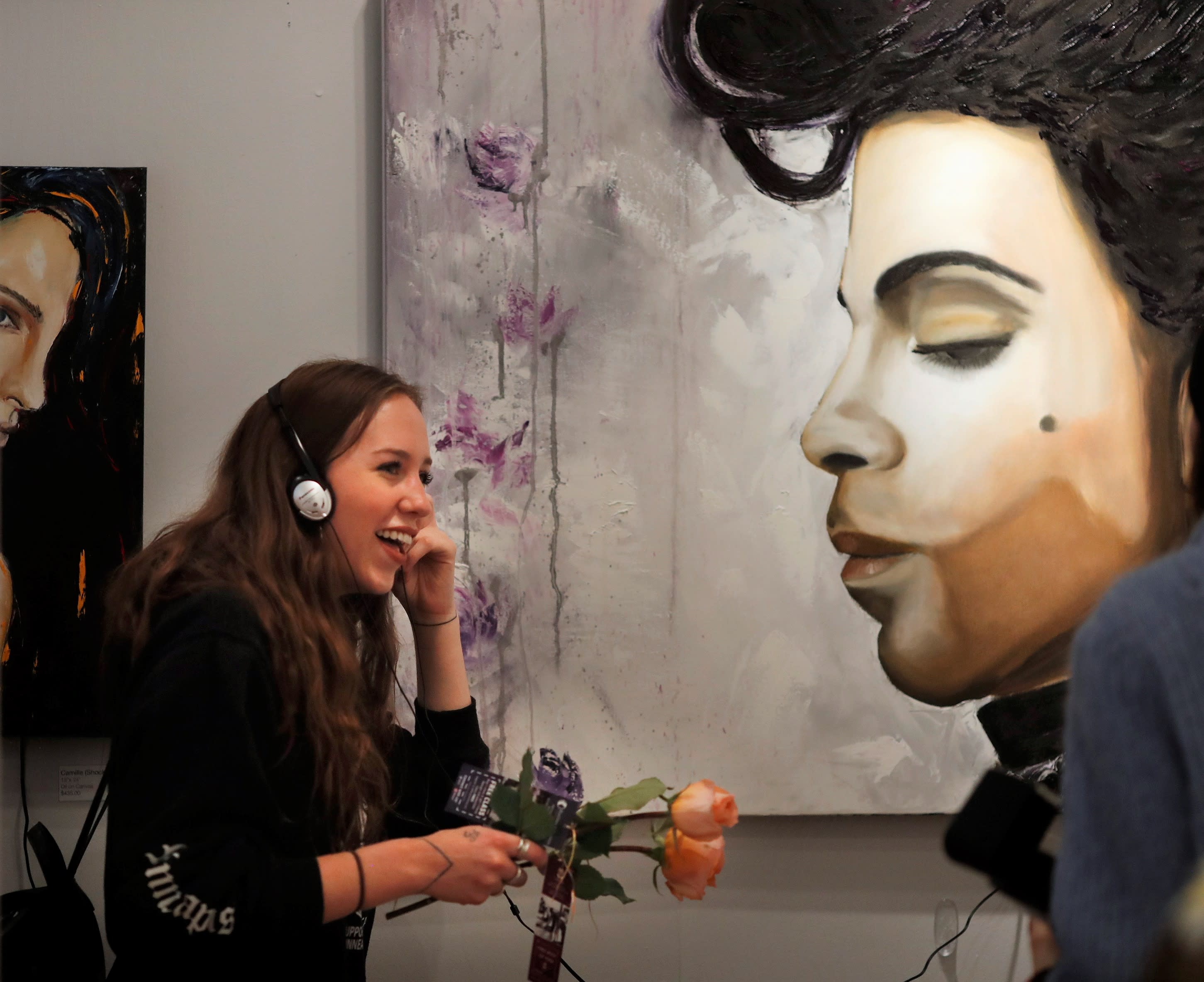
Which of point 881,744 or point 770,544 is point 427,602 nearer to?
point 770,544

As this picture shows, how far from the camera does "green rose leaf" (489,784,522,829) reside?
132 centimetres

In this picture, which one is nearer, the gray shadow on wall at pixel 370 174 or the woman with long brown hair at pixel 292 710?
the woman with long brown hair at pixel 292 710

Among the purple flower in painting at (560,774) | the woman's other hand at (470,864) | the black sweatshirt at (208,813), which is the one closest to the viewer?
the black sweatshirt at (208,813)

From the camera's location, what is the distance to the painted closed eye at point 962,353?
1880 millimetres

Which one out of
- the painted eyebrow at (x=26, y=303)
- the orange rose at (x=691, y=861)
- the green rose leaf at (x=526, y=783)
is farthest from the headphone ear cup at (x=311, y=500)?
the painted eyebrow at (x=26, y=303)

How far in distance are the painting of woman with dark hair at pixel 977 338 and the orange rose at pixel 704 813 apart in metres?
0.65

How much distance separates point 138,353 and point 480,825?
3.37ft

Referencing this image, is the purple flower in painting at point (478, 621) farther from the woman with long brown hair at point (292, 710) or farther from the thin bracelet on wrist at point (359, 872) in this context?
the thin bracelet on wrist at point (359, 872)

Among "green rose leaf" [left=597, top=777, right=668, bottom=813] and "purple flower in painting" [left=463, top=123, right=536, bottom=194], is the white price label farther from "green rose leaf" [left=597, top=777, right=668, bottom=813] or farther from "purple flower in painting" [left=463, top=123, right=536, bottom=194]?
"purple flower in painting" [left=463, top=123, right=536, bottom=194]

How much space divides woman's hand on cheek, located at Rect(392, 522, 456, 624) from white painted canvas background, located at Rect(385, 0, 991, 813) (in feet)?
0.51

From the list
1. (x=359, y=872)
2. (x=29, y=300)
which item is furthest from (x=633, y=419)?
(x=29, y=300)

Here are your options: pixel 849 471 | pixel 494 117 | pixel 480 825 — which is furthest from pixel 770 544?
pixel 494 117

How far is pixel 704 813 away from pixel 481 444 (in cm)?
A: 78

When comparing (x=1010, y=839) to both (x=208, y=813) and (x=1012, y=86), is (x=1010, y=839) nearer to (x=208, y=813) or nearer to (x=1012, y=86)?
(x=208, y=813)
